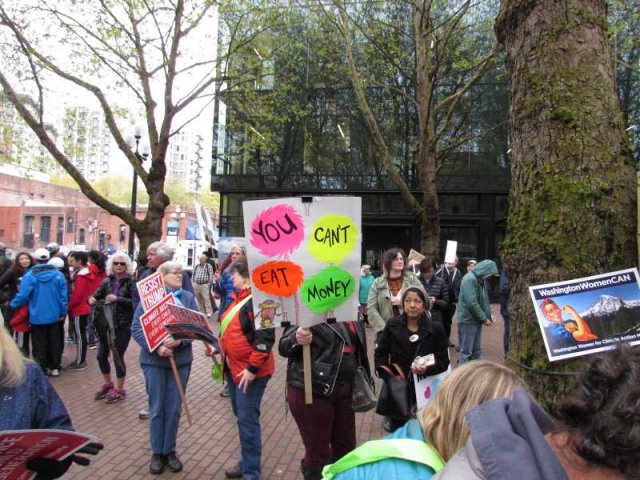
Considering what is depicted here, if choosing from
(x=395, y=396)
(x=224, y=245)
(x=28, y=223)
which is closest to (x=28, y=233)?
(x=28, y=223)

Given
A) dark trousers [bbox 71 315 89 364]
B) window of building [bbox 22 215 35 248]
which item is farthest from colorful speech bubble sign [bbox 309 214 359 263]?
window of building [bbox 22 215 35 248]

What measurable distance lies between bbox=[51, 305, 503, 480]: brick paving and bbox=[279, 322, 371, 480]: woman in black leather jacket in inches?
27.6

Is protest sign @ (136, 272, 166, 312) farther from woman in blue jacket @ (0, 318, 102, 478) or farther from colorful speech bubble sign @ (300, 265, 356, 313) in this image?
woman in blue jacket @ (0, 318, 102, 478)

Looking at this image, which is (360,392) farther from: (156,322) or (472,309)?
(472,309)

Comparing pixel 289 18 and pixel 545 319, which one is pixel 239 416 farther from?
pixel 289 18

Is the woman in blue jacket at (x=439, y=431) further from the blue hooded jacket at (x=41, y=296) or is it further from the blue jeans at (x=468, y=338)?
the blue hooded jacket at (x=41, y=296)

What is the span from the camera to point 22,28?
11.5 meters

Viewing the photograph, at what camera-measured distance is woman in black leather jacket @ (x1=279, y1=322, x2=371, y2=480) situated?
3.17 metres

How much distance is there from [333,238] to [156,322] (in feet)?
6.75

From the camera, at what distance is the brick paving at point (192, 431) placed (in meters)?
4.22

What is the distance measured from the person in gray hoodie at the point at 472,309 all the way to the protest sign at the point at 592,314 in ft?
16.7

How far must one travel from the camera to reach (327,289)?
3105 mm

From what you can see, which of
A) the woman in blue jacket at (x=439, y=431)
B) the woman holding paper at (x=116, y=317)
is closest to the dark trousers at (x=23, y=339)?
the woman holding paper at (x=116, y=317)

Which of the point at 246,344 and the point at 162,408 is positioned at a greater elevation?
the point at 246,344
